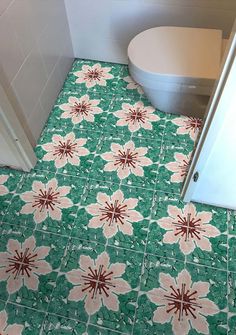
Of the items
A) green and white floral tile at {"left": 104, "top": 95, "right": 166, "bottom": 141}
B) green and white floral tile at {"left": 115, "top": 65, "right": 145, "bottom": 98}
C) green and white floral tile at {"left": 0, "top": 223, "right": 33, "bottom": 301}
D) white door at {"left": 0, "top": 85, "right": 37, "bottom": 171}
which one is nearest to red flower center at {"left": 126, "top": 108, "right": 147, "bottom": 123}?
green and white floral tile at {"left": 104, "top": 95, "right": 166, "bottom": 141}

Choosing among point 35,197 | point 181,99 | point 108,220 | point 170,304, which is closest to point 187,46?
point 181,99

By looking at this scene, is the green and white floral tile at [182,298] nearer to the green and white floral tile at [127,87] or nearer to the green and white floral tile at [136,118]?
the green and white floral tile at [136,118]

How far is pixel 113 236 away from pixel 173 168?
1.49 ft

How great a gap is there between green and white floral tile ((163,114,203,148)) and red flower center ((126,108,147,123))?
0.14 m

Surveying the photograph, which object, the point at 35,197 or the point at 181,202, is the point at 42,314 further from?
the point at 181,202

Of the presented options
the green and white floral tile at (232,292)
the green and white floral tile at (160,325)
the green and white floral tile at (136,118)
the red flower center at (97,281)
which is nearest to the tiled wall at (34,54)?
the green and white floral tile at (136,118)

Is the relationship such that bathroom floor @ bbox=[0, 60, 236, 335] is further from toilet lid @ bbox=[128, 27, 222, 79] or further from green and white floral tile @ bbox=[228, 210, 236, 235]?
toilet lid @ bbox=[128, 27, 222, 79]

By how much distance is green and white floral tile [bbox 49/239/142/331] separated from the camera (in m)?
1.14

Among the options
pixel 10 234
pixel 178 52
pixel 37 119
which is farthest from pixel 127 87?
pixel 10 234

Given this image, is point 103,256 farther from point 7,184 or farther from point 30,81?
point 30,81

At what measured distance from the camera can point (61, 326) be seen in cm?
112

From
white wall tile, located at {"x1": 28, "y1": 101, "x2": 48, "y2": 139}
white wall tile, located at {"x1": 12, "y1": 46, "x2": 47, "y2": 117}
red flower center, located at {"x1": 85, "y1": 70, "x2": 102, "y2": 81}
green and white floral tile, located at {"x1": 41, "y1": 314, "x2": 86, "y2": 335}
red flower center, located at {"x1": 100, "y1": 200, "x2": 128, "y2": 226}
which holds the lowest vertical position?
green and white floral tile, located at {"x1": 41, "y1": 314, "x2": 86, "y2": 335}

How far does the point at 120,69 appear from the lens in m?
1.90

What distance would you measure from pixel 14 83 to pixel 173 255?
988mm
